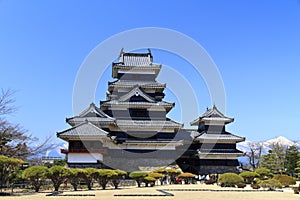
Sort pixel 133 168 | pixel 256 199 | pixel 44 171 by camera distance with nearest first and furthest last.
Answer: pixel 256 199 < pixel 44 171 < pixel 133 168

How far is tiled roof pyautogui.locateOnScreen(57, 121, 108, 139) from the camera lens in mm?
30078

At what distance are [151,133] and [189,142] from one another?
5.15m

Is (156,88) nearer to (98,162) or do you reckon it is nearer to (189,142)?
(189,142)

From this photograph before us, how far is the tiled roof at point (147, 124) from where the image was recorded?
35562 millimetres

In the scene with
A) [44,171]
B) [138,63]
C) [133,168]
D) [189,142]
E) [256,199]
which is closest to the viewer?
[256,199]

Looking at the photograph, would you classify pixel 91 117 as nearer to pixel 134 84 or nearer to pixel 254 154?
pixel 134 84

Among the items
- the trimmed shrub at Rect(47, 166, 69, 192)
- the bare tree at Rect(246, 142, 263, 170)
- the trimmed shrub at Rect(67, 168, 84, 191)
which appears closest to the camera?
the trimmed shrub at Rect(47, 166, 69, 192)

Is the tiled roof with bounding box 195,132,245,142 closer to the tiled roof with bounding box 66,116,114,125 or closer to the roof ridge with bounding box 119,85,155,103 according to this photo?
the roof ridge with bounding box 119,85,155,103

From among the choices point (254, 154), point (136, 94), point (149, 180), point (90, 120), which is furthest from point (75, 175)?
point (254, 154)

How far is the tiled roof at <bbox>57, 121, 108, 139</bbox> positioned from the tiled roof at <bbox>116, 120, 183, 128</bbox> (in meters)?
4.43

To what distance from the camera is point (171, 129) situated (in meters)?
36.6

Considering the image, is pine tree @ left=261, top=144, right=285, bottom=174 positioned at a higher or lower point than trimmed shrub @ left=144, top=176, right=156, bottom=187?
higher

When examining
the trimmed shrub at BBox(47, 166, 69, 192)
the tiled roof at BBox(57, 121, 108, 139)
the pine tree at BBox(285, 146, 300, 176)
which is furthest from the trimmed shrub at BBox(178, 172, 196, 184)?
the pine tree at BBox(285, 146, 300, 176)

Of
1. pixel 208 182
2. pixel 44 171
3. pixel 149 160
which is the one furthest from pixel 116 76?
pixel 44 171
